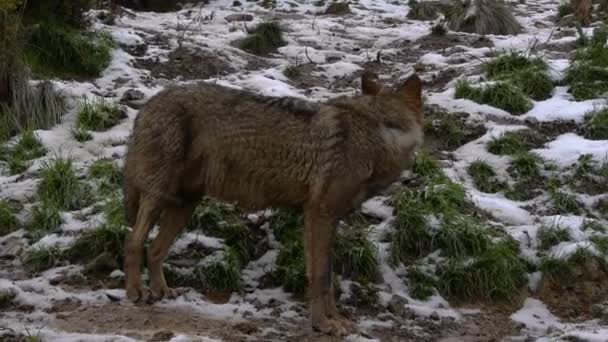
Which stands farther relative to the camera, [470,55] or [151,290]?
[470,55]

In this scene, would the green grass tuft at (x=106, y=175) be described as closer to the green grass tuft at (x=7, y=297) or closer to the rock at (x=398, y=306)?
the green grass tuft at (x=7, y=297)

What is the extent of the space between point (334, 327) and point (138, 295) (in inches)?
61.2

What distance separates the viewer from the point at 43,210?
684 cm

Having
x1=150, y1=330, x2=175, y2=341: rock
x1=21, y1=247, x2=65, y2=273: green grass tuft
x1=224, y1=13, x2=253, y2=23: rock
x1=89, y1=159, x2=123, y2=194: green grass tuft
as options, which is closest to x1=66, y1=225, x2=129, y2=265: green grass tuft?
x1=21, y1=247, x2=65, y2=273: green grass tuft

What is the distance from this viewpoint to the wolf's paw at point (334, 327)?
5.49 m

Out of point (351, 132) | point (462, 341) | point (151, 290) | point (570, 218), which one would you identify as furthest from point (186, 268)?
point (570, 218)

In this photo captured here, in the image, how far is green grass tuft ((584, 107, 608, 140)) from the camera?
336 inches

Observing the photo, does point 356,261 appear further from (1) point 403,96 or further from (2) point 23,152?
(2) point 23,152

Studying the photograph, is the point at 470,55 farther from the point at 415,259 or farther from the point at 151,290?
the point at 151,290

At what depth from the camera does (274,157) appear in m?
5.78

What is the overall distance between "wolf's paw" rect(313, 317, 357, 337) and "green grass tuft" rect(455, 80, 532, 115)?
15.0 ft

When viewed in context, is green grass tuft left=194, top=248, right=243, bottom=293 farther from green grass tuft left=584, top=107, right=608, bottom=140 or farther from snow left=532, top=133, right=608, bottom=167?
green grass tuft left=584, top=107, right=608, bottom=140

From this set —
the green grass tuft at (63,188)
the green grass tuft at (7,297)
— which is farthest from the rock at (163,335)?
the green grass tuft at (63,188)

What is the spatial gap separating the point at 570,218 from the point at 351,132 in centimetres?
273
